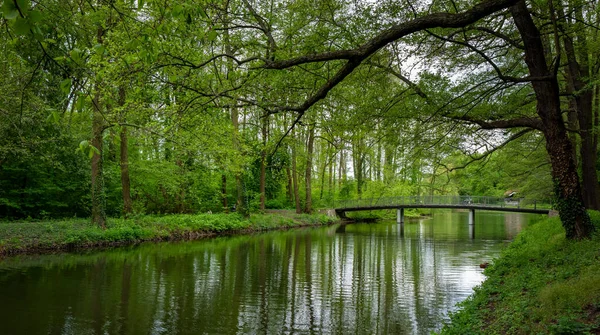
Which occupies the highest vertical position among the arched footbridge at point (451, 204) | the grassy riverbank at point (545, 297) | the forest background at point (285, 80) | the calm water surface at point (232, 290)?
the forest background at point (285, 80)

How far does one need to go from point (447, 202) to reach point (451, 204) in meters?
0.52

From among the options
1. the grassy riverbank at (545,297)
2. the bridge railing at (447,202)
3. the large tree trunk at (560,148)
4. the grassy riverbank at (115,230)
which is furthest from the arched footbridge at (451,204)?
the grassy riverbank at (545,297)

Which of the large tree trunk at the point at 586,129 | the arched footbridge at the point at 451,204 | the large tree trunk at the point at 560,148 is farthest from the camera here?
the arched footbridge at the point at 451,204

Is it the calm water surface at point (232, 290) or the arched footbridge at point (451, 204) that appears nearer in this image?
the calm water surface at point (232, 290)

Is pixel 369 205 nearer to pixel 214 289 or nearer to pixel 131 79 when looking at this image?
pixel 214 289

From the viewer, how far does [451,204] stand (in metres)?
36.2

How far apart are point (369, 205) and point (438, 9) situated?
29873 millimetres

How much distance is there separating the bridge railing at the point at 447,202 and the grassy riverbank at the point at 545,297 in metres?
25.3

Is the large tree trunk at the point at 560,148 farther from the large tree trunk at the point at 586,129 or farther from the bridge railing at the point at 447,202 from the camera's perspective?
the bridge railing at the point at 447,202

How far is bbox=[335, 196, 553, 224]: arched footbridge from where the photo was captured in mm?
33438

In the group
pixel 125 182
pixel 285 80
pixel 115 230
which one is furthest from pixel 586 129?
pixel 125 182

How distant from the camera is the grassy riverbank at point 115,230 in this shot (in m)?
15.6

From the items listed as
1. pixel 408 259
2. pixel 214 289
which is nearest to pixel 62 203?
pixel 214 289

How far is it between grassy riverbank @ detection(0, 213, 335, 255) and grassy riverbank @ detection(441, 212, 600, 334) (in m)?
14.8
